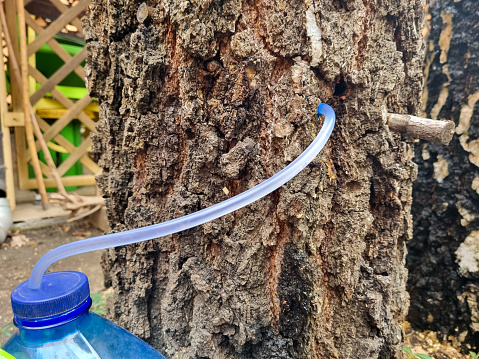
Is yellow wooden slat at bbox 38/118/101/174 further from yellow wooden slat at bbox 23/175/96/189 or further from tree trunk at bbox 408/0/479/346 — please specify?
tree trunk at bbox 408/0/479/346

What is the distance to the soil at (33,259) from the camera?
1945 millimetres

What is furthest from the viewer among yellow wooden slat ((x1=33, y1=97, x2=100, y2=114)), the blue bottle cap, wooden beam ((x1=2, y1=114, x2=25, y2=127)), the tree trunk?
yellow wooden slat ((x1=33, y1=97, x2=100, y2=114))

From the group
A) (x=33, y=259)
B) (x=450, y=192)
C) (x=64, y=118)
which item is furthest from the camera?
(x=64, y=118)

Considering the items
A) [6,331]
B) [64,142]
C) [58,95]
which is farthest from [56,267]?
[58,95]

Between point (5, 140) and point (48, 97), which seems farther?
point (48, 97)

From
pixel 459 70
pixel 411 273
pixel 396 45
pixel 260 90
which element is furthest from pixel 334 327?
pixel 459 70

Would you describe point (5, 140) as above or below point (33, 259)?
above

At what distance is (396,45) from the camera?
0.86 metres

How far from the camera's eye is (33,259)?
2541 mm

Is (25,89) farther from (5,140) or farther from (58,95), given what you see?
(5,140)

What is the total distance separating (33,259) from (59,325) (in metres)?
2.34

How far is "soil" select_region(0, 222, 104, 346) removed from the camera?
1945 mm

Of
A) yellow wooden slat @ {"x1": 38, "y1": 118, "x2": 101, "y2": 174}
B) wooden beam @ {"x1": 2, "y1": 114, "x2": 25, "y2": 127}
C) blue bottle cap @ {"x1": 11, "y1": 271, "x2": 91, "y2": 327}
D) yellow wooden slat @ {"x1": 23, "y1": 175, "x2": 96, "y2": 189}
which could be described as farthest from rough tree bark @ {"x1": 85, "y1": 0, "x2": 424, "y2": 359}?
yellow wooden slat @ {"x1": 23, "y1": 175, "x2": 96, "y2": 189}

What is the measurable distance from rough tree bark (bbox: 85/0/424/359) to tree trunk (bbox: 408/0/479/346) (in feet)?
2.46
